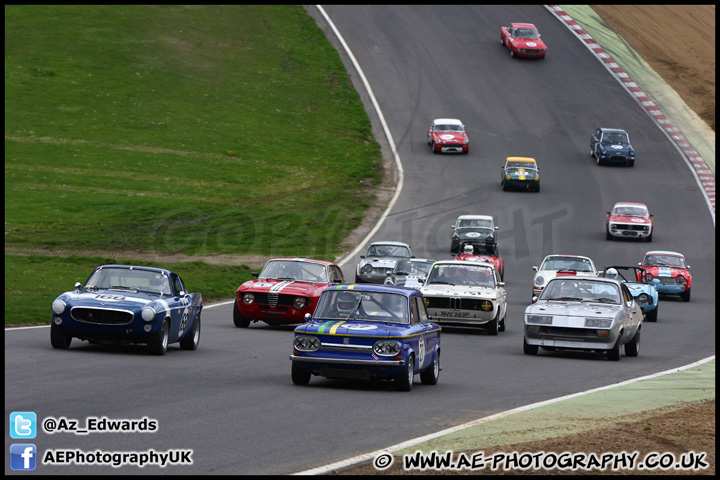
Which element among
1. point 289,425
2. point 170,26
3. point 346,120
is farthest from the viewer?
point 170,26

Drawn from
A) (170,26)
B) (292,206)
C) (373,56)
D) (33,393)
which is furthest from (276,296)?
(170,26)

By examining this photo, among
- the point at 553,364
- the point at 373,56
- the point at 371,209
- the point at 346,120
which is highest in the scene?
the point at 373,56

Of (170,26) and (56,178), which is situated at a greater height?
(170,26)

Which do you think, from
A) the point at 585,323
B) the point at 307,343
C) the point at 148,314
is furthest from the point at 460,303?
the point at 307,343

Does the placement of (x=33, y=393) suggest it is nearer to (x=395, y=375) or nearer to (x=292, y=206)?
(x=395, y=375)

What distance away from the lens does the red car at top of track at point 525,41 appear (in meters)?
75.2

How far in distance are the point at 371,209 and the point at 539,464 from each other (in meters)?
41.9

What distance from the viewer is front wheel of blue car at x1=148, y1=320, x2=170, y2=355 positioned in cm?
1673

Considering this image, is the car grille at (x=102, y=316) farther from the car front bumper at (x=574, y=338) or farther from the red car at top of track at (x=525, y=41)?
the red car at top of track at (x=525, y=41)

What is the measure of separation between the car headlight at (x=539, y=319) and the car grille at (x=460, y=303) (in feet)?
12.4

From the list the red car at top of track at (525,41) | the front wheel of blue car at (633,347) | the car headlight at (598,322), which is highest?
the red car at top of track at (525,41)

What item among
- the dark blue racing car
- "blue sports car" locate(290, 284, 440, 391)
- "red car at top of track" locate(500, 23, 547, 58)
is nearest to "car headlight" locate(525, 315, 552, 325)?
"blue sports car" locate(290, 284, 440, 391)

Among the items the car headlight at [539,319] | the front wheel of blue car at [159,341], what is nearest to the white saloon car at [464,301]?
the car headlight at [539,319]

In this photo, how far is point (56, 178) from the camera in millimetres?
51469
